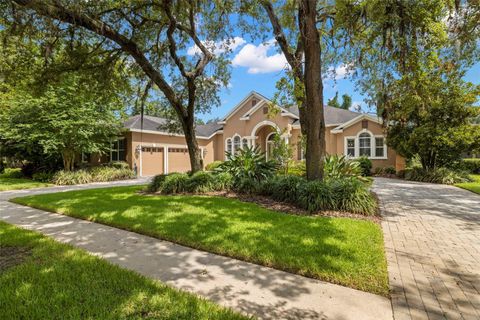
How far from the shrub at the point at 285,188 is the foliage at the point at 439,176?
998cm

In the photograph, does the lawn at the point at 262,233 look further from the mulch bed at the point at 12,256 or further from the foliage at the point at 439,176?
the foliage at the point at 439,176

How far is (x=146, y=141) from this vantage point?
19.2m

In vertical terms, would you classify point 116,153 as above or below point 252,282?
above

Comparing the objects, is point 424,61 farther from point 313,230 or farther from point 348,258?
point 348,258

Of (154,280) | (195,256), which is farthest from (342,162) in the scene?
(154,280)

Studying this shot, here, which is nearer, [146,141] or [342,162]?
[342,162]

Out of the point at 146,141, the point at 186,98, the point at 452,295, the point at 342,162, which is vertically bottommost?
the point at 452,295

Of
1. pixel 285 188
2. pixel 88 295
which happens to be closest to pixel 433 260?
pixel 285 188

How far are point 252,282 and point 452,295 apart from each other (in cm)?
227

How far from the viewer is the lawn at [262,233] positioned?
349 centimetres

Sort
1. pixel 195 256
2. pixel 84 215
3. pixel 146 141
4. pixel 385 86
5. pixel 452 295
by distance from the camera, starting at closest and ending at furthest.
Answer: pixel 452 295, pixel 195 256, pixel 84 215, pixel 385 86, pixel 146 141

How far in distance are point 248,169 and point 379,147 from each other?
41.0 feet

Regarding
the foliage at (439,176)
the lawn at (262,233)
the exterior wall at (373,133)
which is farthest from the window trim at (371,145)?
the lawn at (262,233)

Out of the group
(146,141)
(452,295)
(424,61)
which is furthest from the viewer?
(146,141)
